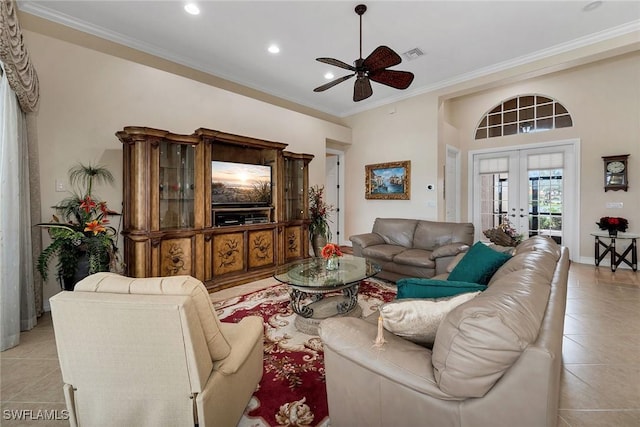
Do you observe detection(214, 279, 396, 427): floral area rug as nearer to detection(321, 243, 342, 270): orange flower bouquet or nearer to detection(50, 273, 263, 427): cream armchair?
detection(50, 273, 263, 427): cream armchair

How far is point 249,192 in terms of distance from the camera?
441 cm

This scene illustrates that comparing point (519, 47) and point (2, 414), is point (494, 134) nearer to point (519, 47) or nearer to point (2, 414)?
point (519, 47)

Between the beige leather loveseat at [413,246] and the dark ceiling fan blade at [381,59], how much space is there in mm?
2216

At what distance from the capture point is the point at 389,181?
5.98m

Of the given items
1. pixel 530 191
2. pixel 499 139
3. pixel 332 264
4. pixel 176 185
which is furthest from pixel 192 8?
pixel 530 191

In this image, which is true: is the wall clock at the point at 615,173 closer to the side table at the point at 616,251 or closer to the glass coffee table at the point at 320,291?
the side table at the point at 616,251

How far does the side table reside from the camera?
443cm

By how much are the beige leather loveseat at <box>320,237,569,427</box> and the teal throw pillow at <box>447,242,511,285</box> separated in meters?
0.49

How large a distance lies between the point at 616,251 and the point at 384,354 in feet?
19.8

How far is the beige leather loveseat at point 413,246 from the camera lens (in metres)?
3.54

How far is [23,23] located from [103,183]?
1.86 metres

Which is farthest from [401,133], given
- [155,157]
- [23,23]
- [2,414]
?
[2,414]

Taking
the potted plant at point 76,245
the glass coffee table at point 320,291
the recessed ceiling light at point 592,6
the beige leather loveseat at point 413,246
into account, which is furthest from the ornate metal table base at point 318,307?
the recessed ceiling light at point 592,6

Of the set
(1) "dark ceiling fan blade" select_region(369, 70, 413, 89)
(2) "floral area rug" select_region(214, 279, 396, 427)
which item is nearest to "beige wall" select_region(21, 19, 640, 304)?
(2) "floral area rug" select_region(214, 279, 396, 427)
